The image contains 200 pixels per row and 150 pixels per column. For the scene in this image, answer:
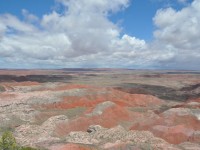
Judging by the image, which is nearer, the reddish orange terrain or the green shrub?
the green shrub

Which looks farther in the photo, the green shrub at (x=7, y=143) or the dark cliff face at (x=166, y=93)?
the dark cliff face at (x=166, y=93)

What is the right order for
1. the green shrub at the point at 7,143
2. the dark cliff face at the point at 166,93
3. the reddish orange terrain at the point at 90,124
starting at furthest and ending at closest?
the dark cliff face at the point at 166,93
the reddish orange terrain at the point at 90,124
the green shrub at the point at 7,143

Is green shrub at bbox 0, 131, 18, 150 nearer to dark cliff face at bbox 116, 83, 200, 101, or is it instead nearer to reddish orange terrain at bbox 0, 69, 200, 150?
reddish orange terrain at bbox 0, 69, 200, 150

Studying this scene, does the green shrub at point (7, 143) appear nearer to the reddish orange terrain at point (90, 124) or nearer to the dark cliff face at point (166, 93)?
the reddish orange terrain at point (90, 124)

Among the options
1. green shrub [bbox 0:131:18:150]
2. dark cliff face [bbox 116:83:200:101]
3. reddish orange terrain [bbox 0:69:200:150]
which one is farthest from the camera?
dark cliff face [bbox 116:83:200:101]

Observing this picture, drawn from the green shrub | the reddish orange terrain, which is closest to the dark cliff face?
the reddish orange terrain

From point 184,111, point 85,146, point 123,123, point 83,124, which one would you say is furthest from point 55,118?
point 184,111

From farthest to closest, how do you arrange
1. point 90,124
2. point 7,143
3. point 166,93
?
1. point 166,93
2. point 90,124
3. point 7,143

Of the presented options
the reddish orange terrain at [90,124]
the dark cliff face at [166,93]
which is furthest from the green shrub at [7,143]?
the dark cliff face at [166,93]

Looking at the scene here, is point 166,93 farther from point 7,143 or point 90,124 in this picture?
point 7,143

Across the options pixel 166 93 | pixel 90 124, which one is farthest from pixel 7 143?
pixel 166 93

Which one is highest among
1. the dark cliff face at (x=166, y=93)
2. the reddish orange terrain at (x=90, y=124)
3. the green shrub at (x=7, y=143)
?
the green shrub at (x=7, y=143)
